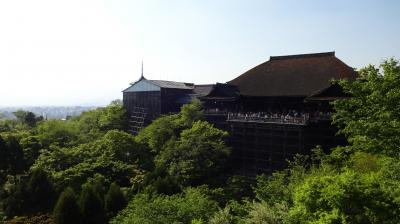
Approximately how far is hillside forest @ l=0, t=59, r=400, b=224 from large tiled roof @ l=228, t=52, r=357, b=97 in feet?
17.4

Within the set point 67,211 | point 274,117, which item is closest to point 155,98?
point 274,117

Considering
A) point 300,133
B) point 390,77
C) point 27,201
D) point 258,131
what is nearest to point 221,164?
point 258,131

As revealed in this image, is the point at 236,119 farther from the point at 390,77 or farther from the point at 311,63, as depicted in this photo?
the point at 390,77

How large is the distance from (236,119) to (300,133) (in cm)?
669

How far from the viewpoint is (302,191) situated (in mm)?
16484

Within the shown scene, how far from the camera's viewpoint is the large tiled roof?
35.6 meters

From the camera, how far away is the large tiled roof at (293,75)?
35.6 metres

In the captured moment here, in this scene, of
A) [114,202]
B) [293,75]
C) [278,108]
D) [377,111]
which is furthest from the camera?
[293,75]

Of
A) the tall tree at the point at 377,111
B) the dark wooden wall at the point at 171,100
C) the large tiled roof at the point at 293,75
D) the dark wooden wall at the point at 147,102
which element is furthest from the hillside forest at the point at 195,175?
the dark wooden wall at the point at 171,100

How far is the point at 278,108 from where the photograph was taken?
37188 mm

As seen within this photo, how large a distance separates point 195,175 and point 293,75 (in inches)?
539

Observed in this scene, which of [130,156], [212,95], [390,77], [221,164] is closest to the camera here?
[390,77]

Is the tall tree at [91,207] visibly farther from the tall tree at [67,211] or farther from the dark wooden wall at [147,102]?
the dark wooden wall at [147,102]

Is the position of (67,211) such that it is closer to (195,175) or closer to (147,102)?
(195,175)
